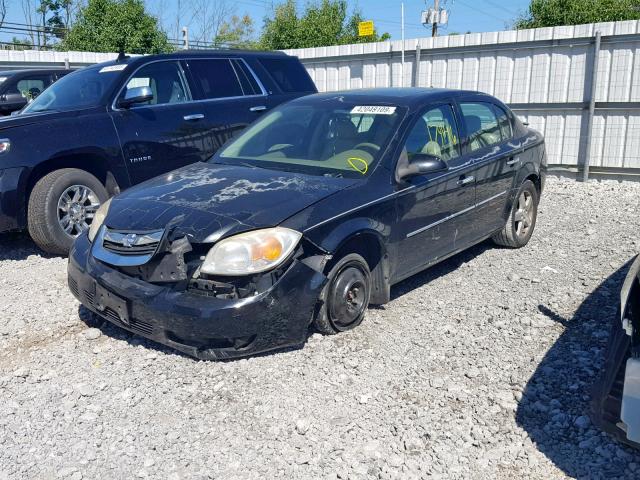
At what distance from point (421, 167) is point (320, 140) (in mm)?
861

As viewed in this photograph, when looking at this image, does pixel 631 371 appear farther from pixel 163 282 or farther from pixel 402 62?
pixel 402 62

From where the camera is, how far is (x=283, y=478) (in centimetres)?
275

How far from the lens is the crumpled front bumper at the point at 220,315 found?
3.40 meters

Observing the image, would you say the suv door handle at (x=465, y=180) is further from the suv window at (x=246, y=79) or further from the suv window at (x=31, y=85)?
Answer: the suv window at (x=31, y=85)

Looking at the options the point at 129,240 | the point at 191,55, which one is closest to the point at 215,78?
the point at 191,55

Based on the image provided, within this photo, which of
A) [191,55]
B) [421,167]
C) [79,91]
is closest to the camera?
[421,167]

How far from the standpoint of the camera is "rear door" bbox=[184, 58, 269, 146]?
6.87 meters

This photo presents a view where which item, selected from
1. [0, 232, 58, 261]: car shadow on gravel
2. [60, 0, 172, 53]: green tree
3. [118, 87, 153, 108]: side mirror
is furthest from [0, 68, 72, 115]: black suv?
[60, 0, 172, 53]: green tree

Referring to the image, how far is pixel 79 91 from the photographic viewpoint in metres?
6.45

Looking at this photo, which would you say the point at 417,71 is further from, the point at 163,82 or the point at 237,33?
the point at 237,33

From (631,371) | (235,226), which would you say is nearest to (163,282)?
(235,226)

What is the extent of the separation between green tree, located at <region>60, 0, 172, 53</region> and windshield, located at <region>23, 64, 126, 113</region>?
19992 mm

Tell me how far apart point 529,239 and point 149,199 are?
13.6ft

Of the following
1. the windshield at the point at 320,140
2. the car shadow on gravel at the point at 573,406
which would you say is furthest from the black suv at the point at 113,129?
the car shadow on gravel at the point at 573,406
